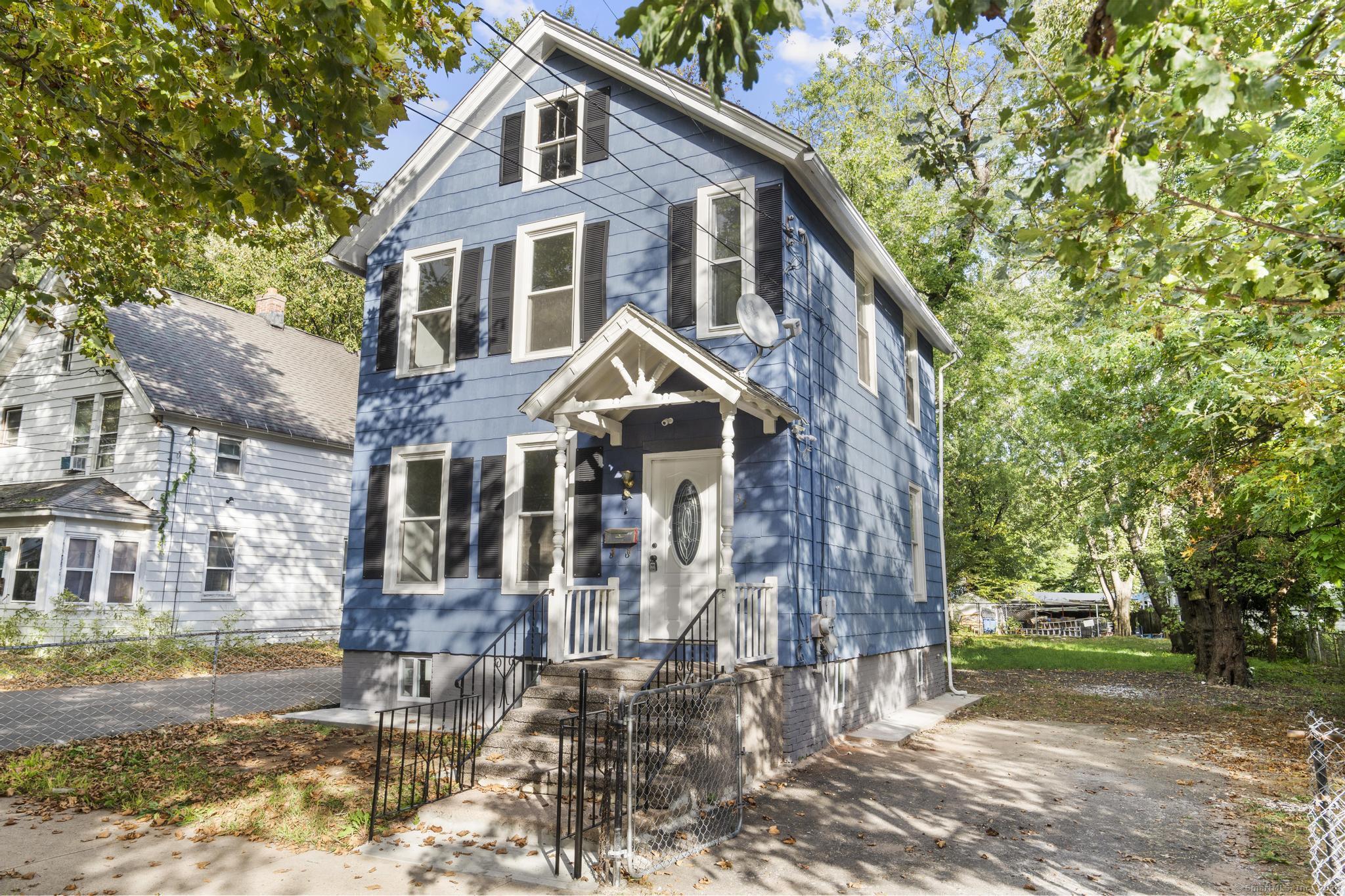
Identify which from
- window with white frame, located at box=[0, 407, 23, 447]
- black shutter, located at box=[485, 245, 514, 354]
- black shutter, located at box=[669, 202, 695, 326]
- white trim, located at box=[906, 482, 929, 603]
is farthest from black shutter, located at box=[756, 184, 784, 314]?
window with white frame, located at box=[0, 407, 23, 447]

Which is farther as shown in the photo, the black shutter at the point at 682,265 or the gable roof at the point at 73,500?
the gable roof at the point at 73,500

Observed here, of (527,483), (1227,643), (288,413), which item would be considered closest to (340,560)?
(288,413)

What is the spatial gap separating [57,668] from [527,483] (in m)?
9.94

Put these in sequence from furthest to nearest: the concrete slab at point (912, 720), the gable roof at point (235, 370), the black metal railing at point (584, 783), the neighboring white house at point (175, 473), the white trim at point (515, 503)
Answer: the gable roof at point (235, 370)
the neighboring white house at point (175, 473)
the concrete slab at point (912, 720)
the white trim at point (515, 503)
the black metal railing at point (584, 783)

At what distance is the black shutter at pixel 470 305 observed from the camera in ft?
35.7

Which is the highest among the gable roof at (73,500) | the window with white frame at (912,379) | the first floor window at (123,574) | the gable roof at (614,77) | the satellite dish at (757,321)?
the gable roof at (614,77)

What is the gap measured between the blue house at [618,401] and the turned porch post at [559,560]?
0.04 m

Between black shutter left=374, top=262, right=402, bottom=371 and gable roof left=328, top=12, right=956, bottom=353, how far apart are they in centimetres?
68

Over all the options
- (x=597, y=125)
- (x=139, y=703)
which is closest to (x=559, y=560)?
(x=597, y=125)

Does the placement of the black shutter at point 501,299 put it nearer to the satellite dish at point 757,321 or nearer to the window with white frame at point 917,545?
the satellite dish at point 757,321

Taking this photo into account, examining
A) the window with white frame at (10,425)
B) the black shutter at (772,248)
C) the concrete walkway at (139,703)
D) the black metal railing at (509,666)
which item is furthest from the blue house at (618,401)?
the window with white frame at (10,425)

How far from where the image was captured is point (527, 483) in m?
10.2

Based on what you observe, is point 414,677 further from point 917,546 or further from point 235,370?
Answer: point 235,370

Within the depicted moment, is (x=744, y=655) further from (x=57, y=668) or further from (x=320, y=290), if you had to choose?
(x=320, y=290)
